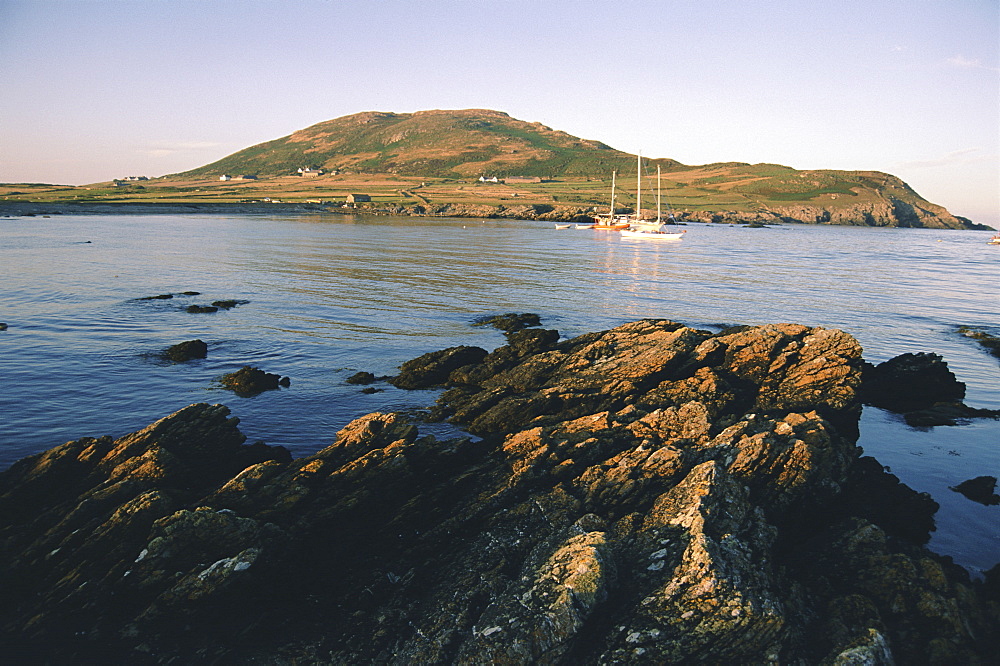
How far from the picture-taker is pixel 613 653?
880cm

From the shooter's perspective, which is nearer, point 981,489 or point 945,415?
point 981,489

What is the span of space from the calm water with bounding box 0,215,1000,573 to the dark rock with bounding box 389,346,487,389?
3.43ft

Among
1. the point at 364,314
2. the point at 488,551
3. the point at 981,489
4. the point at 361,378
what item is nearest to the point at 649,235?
the point at 364,314

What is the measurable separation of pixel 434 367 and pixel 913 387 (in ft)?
62.9

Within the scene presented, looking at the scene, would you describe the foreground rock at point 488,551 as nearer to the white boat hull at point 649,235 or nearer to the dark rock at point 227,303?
the dark rock at point 227,303

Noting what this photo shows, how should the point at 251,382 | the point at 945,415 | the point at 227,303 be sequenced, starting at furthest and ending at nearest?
the point at 227,303, the point at 251,382, the point at 945,415

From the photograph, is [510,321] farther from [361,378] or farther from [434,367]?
[361,378]

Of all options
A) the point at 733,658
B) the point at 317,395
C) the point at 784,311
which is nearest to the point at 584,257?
the point at 784,311

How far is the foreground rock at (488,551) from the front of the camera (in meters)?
9.20

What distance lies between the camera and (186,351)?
26859 millimetres

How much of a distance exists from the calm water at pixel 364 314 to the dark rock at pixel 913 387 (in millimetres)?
1131

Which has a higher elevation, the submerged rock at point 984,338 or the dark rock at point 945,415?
the submerged rock at point 984,338

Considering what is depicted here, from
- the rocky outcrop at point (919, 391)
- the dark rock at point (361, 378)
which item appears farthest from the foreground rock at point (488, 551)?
the rocky outcrop at point (919, 391)

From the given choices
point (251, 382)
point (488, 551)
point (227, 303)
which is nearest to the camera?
point (488, 551)
